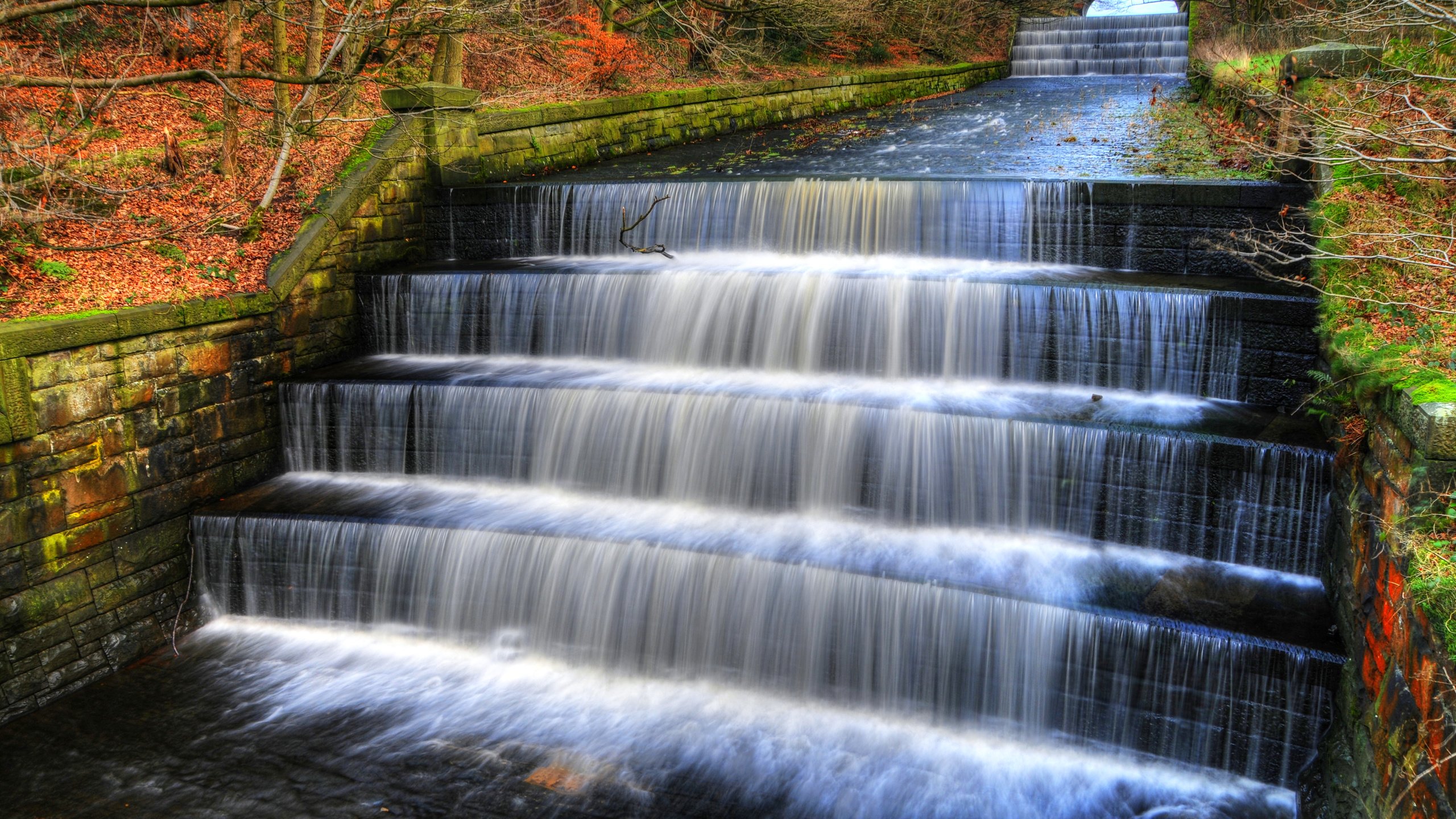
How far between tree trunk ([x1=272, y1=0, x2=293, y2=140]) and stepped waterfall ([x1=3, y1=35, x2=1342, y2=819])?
6.46 feet

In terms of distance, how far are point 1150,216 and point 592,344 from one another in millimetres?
5028

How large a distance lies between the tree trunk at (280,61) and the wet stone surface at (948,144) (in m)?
3.28

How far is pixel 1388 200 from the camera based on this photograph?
7074mm

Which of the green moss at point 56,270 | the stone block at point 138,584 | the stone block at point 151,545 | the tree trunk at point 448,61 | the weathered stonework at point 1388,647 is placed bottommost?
the stone block at point 138,584

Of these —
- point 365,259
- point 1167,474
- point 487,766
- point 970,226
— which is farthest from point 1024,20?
point 487,766

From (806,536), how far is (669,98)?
1125cm

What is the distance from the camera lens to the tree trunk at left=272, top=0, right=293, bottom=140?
33.0ft

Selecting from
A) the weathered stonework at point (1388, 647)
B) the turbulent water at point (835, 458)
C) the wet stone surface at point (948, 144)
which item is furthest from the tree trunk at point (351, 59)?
the weathered stonework at point (1388, 647)

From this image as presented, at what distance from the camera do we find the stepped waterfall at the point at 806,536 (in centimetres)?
548

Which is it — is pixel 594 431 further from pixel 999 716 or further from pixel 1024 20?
pixel 1024 20

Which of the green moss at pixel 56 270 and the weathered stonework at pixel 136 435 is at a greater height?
the green moss at pixel 56 270

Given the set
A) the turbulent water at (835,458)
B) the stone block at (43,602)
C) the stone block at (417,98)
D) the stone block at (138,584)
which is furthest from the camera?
the stone block at (417,98)

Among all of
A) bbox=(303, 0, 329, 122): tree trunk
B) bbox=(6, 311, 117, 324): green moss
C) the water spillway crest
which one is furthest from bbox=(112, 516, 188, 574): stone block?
bbox=(303, 0, 329, 122): tree trunk

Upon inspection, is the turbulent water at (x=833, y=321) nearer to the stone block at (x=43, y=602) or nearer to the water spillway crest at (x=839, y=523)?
the water spillway crest at (x=839, y=523)
